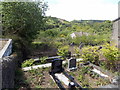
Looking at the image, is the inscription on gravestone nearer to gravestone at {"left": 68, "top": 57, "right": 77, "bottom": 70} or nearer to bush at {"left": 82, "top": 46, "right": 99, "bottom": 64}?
gravestone at {"left": 68, "top": 57, "right": 77, "bottom": 70}

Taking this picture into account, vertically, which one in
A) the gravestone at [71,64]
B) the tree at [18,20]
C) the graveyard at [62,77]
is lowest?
the graveyard at [62,77]

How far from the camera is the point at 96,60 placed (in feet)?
24.8

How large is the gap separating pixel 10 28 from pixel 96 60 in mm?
7142

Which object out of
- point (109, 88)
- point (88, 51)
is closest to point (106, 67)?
point (88, 51)

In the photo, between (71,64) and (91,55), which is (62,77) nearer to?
(71,64)

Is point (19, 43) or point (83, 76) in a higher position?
point (19, 43)

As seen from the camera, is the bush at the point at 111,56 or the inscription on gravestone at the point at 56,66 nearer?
the inscription on gravestone at the point at 56,66

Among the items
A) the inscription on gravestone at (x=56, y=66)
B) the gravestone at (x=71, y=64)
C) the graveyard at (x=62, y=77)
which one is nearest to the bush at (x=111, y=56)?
the graveyard at (x=62, y=77)

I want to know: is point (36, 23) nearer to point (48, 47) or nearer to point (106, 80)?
point (48, 47)

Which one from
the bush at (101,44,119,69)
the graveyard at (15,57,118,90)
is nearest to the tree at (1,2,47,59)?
the graveyard at (15,57,118,90)

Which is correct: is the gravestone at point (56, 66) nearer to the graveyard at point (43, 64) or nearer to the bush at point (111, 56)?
the graveyard at point (43, 64)

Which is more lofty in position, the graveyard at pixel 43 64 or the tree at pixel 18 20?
the tree at pixel 18 20

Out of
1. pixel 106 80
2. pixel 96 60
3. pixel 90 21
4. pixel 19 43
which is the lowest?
pixel 106 80

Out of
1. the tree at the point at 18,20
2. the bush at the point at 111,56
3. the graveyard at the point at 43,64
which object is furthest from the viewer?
the tree at the point at 18,20
